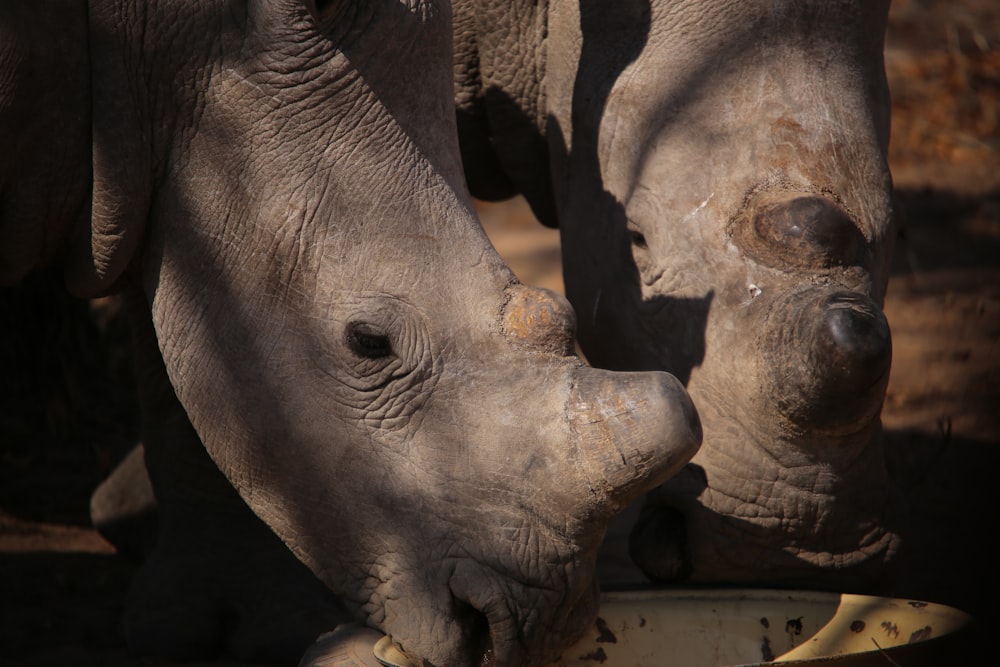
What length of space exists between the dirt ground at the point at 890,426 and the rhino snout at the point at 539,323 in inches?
32.5

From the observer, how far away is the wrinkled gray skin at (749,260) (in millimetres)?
2484

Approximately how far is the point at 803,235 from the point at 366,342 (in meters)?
0.85

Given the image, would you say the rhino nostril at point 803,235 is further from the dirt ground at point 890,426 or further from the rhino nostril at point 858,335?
the dirt ground at point 890,426

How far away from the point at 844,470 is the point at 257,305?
115 centimetres

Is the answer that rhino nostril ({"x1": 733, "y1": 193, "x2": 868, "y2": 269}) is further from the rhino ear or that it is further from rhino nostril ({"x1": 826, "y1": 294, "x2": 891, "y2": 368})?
the rhino ear

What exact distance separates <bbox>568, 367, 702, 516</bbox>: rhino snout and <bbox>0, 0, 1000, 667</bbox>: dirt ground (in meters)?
0.58

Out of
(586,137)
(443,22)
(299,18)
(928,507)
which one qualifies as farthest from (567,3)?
(928,507)

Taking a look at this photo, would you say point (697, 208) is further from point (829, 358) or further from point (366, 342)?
point (366, 342)

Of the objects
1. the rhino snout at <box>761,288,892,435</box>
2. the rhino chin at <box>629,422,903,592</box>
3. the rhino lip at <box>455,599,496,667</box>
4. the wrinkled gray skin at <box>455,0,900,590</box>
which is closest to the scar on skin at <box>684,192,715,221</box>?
the wrinkled gray skin at <box>455,0,900,590</box>

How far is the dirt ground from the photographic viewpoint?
3340 mm

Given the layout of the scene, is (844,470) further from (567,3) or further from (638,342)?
(567,3)

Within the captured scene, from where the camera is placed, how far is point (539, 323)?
2.24m

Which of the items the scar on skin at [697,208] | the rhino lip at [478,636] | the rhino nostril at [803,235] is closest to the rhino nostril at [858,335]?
the rhino nostril at [803,235]

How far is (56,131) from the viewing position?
7.89ft
